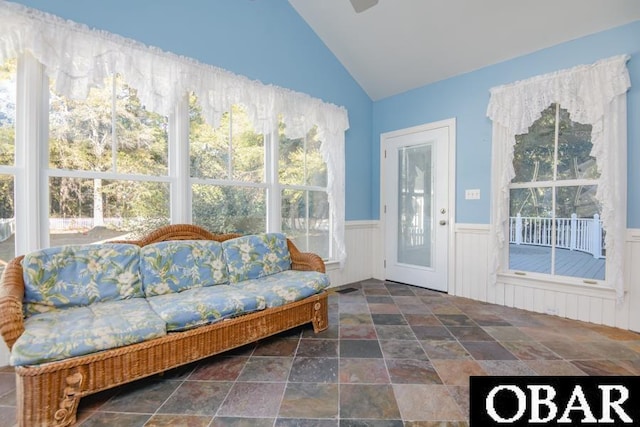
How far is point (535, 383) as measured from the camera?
174 cm

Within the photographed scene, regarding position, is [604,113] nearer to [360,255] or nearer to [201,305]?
[360,255]

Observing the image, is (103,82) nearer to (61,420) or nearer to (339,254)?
(61,420)

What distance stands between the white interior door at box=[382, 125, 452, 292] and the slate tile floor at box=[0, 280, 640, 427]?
1025 millimetres

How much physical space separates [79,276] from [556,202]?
3898mm

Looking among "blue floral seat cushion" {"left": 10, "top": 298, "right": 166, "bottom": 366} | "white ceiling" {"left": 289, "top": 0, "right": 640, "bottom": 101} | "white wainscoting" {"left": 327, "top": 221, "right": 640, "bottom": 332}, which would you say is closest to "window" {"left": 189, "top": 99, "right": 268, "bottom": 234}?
"blue floral seat cushion" {"left": 10, "top": 298, "right": 166, "bottom": 366}

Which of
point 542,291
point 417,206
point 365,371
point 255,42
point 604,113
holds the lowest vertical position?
point 365,371

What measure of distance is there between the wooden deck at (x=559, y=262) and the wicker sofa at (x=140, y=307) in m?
2.08

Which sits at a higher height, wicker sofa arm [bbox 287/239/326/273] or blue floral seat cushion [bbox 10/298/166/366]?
wicker sofa arm [bbox 287/239/326/273]

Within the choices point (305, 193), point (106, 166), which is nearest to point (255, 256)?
point (305, 193)

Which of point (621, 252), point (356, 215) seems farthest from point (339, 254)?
point (621, 252)

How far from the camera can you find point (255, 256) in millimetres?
2650

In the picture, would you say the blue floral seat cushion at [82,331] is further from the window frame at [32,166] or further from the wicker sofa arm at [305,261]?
the wicker sofa arm at [305,261]

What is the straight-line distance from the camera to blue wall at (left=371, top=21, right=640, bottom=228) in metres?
2.50

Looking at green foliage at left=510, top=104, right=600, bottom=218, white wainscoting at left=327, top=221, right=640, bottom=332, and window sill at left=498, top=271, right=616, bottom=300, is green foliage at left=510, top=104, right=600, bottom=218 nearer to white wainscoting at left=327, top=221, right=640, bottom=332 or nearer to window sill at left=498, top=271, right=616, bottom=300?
white wainscoting at left=327, top=221, right=640, bottom=332
